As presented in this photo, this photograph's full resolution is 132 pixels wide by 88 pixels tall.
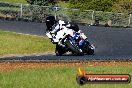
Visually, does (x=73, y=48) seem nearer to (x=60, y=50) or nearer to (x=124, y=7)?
(x=60, y=50)

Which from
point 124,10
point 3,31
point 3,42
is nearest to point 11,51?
point 3,42

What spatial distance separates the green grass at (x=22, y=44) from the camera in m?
24.8

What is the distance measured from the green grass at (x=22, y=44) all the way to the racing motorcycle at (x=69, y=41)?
4.66m

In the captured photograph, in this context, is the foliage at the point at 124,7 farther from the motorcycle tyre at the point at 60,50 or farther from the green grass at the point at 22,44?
the motorcycle tyre at the point at 60,50

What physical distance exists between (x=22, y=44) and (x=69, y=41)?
873 centimetres

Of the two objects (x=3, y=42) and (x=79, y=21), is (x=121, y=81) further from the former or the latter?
(x=79, y=21)

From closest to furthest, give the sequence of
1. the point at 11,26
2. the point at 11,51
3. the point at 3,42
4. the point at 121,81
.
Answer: the point at 121,81 < the point at 11,51 < the point at 3,42 < the point at 11,26

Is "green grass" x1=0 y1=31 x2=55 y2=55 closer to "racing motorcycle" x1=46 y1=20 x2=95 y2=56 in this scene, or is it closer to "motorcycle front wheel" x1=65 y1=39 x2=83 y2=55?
"racing motorcycle" x1=46 y1=20 x2=95 y2=56


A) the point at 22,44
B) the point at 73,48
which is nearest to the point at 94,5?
the point at 22,44

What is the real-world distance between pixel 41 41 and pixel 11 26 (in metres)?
7.87

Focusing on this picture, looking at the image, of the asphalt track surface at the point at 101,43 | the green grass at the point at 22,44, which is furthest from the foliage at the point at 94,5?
the green grass at the point at 22,44

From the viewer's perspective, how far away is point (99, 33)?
3162 cm

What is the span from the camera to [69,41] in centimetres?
1833

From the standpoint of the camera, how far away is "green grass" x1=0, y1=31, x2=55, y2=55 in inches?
976
